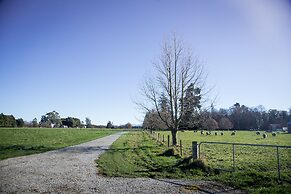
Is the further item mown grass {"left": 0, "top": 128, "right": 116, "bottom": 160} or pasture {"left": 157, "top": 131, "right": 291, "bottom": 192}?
mown grass {"left": 0, "top": 128, "right": 116, "bottom": 160}

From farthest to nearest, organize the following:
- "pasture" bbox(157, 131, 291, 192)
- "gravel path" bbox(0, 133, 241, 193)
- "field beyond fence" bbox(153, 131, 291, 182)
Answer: "field beyond fence" bbox(153, 131, 291, 182)
"pasture" bbox(157, 131, 291, 192)
"gravel path" bbox(0, 133, 241, 193)

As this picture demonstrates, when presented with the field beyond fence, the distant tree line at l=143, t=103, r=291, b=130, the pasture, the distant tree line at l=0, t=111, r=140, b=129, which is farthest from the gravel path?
the distant tree line at l=143, t=103, r=291, b=130

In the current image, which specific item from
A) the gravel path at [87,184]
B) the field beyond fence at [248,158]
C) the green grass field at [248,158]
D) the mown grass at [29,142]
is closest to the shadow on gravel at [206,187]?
the gravel path at [87,184]

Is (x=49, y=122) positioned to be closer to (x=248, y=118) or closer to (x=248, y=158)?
(x=248, y=118)

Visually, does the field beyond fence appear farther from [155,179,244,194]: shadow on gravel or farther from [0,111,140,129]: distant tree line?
[0,111,140,129]: distant tree line

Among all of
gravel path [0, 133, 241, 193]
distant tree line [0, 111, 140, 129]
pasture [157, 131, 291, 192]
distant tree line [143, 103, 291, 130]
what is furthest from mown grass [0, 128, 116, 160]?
distant tree line [143, 103, 291, 130]

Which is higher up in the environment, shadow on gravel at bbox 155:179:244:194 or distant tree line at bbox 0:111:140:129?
distant tree line at bbox 0:111:140:129

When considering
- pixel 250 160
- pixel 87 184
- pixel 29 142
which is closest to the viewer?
pixel 87 184

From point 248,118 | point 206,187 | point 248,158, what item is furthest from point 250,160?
point 248,118

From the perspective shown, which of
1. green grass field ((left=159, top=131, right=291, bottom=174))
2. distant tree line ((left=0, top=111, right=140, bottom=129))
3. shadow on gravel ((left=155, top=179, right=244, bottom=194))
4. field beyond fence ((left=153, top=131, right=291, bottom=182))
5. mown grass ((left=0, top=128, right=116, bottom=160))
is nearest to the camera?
shadow on gravel ((left=155, top=179, right=244, bottom=194))

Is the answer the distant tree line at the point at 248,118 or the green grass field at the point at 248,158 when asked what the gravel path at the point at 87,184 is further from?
the distant tree line at the point at 248,118

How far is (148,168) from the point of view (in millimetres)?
12211

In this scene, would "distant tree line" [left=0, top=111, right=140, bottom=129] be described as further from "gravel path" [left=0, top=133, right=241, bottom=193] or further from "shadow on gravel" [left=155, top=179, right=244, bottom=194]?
"shadow on gravel" [left=155, top=179, right=244, bottom=194]

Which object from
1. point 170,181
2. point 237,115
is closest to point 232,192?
point 170,181
